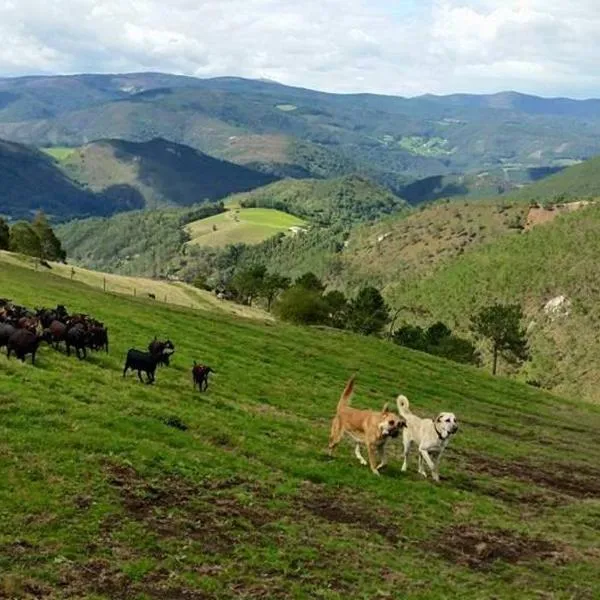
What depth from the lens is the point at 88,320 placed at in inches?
1398

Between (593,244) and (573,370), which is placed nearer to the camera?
(573,370)

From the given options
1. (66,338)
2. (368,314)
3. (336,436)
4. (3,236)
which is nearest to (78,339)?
(66,338)

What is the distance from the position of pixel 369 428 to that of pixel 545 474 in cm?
1277

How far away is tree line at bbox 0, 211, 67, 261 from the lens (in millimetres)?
124319

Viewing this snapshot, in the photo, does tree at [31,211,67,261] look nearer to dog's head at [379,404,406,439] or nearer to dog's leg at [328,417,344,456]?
dog's leg at [328,417,344,456]

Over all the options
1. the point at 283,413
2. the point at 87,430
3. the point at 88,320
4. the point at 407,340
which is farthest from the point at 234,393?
the point at 407,340

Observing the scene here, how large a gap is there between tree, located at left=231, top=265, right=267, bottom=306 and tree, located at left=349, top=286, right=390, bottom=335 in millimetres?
23115

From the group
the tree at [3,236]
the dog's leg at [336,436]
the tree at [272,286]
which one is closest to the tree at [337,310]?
the tree at [272,286]

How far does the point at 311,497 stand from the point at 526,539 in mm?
6283

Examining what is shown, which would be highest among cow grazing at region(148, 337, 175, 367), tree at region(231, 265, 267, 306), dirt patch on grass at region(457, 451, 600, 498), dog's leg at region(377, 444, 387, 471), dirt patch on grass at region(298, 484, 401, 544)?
tree at region(231, 265, 267, 306)

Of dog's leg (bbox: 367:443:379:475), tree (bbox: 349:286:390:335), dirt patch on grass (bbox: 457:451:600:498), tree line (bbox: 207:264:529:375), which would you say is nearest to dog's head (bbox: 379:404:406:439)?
dog's leg (bbox: 367:443:379:475)

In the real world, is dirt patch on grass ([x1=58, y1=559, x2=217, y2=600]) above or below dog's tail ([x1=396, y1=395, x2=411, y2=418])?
below

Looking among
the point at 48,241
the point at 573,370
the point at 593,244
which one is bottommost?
the point at 573,370

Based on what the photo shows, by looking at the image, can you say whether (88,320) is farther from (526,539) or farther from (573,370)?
(573,370)
